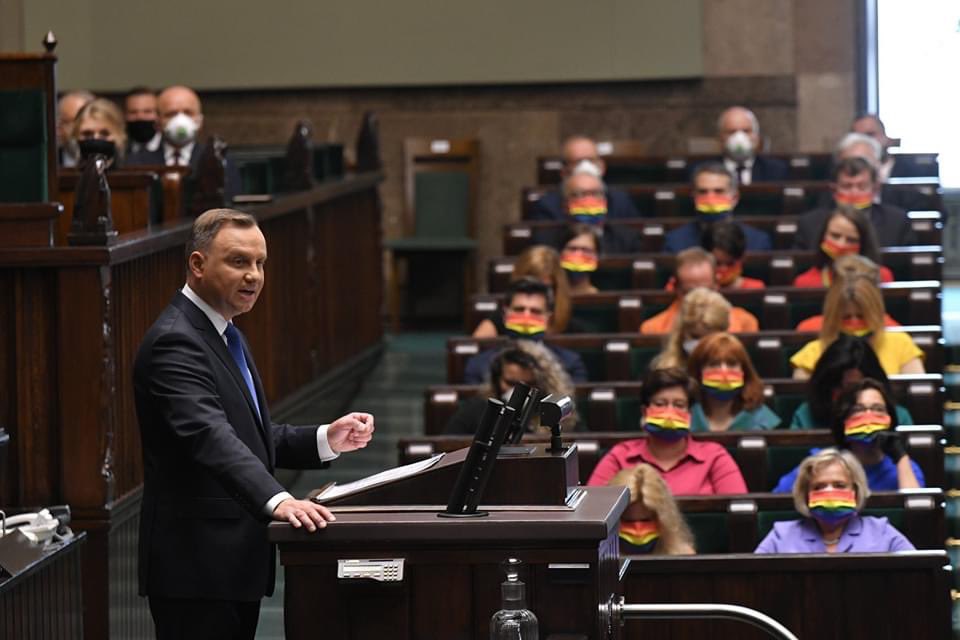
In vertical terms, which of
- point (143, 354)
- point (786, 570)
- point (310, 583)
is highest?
point (143, 354)

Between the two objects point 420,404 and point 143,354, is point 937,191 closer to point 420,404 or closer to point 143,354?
point 420,404

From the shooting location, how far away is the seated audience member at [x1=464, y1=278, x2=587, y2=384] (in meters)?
7.01

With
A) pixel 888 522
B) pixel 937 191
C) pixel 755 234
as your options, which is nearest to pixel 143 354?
pixel 888 522

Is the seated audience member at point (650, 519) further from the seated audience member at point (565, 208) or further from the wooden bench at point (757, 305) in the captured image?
the seated audience member at point (565, 208)

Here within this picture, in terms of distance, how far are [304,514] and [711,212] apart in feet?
20.8

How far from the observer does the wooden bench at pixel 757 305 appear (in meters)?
7.75

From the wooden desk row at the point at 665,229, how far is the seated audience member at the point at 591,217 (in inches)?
1.3

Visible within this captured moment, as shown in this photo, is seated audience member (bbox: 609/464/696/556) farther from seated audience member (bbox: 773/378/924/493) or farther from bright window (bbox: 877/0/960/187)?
bright window (bbox: 877/0/960/187)

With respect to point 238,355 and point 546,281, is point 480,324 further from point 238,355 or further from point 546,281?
point 238,355

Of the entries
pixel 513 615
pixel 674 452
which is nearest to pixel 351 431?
pixel 513 615

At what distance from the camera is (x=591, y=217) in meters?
9.20

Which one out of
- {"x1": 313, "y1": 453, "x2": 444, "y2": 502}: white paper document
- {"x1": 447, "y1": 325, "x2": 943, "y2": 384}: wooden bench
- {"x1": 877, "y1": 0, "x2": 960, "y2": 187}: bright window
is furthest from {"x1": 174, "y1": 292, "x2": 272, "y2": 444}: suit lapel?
{"x1": 877, "y1": 0, "x2": 960, "y2": 187}: bright window

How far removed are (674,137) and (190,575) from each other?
9429 millimetres

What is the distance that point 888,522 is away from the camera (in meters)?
5.25
